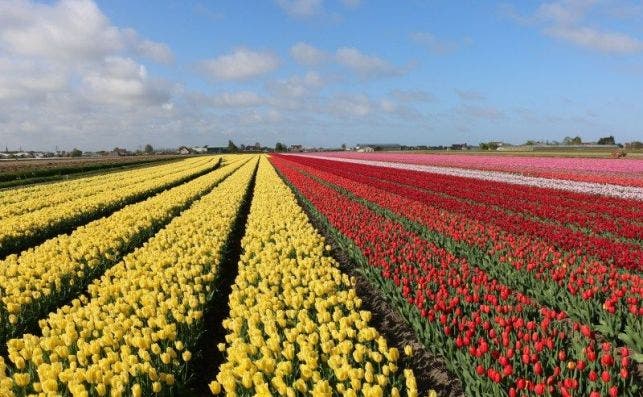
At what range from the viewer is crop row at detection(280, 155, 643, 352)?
549 centimetres

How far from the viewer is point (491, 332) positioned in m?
4.45

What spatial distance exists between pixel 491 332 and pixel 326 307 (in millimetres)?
1955

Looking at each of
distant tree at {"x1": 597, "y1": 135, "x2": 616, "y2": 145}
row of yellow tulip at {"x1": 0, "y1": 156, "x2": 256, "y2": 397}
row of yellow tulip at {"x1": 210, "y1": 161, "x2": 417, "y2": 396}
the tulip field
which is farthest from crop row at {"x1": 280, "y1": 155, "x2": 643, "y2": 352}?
distant tree at {"x1": 597, "y1": 135, "x2": 616, "y2": 145}

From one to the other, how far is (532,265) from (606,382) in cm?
357

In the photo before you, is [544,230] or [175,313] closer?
[175,313]

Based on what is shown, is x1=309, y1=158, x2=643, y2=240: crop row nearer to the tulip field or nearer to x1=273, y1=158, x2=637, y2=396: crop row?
the tulip field

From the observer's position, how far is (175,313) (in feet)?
16.6

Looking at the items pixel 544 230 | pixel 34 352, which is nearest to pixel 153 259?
pixel 34 352

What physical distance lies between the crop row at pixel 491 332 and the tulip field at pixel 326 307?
0.03m

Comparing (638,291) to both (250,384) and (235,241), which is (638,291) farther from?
(235,241)

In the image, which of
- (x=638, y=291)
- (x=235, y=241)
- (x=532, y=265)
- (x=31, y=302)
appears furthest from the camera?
(x=235, y=241)

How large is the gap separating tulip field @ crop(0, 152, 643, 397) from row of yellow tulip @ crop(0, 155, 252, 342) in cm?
4

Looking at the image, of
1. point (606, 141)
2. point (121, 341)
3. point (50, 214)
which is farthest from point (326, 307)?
point (606, 141)

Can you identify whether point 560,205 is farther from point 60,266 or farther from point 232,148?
point 232,148
